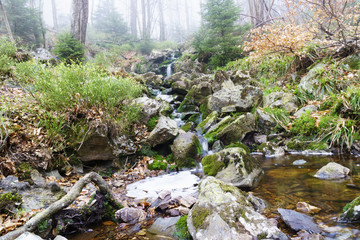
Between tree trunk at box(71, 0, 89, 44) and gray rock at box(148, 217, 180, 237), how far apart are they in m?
10.5

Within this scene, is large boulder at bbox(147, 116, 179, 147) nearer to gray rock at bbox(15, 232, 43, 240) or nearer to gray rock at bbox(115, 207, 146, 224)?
gray rock at bbox(115, 207, 146, 224)

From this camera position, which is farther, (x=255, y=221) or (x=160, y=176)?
(x=160, y=176)

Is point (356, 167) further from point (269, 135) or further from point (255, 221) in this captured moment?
point (255, 221)

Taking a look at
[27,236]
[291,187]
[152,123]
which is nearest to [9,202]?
[27,236]

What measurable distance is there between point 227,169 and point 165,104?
4.77m

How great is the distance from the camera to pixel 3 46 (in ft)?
20.1

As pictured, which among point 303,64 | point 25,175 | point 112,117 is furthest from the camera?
point 303,64

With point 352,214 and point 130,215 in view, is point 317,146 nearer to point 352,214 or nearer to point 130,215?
point 352,214

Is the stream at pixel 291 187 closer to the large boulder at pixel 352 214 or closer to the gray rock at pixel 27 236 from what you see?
the large boulder at pixel 352 214

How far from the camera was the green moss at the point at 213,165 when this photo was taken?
154 inches

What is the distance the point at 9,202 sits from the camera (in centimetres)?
207

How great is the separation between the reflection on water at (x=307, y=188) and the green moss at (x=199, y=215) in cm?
104

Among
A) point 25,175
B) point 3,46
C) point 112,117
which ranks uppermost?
point 3,46

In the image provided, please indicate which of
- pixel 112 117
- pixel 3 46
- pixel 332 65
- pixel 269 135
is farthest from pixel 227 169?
pixel 3 46
